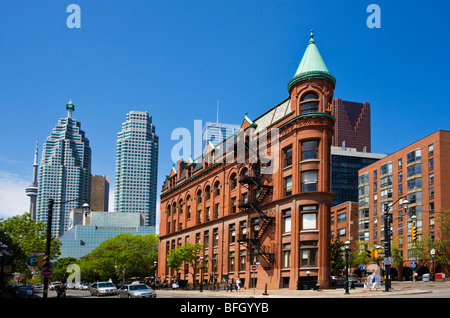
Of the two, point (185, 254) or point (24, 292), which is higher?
point (185, 254)

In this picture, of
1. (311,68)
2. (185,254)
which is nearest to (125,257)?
(185,254)

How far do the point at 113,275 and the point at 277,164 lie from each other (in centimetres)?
7592

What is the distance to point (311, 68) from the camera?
169ft

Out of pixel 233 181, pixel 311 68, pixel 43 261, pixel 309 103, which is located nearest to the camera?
pixel 43 261

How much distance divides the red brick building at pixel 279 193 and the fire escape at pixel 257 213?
0.37ft

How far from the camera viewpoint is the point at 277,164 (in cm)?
5391

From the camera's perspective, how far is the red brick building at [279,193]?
48.9 metres

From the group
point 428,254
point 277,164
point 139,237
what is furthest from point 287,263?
point 139,237

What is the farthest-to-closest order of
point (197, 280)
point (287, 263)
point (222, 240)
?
point (197, 280) → point (222, 240) → point (287, 263)

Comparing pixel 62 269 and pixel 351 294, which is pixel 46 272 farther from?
pixel 62 269

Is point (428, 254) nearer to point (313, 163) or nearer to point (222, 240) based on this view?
point (222, 240)

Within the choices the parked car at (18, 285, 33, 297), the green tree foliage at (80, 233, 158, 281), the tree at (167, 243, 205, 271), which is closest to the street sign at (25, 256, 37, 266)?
the parked car at (18, 285, 33, 297)

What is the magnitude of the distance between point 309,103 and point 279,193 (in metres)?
10.2

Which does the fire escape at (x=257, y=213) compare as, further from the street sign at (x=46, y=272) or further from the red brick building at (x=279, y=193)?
the street sign at (x=46, y=272)
